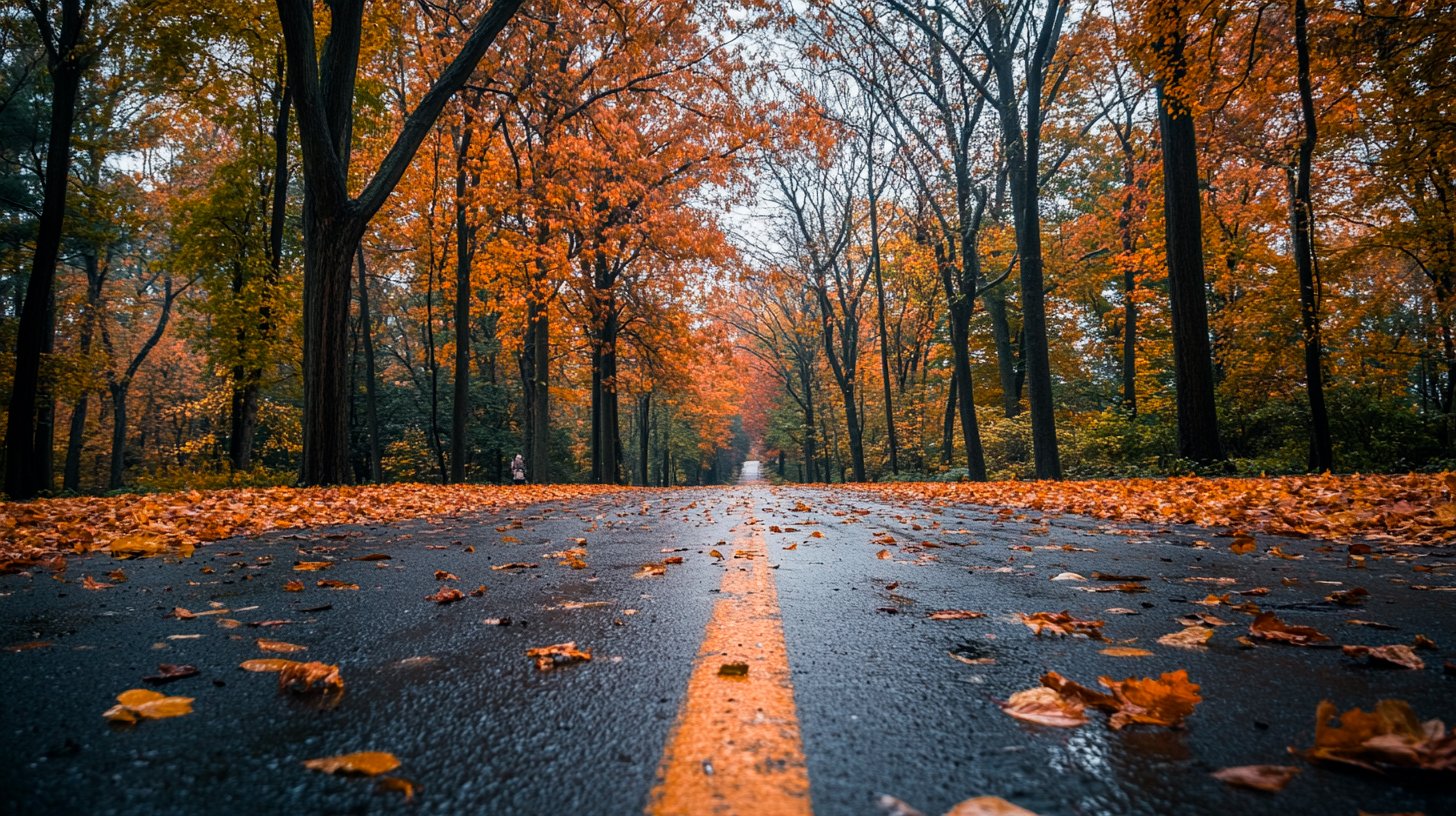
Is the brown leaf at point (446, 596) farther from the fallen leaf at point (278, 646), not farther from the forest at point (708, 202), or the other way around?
the forest at point (708, 202)

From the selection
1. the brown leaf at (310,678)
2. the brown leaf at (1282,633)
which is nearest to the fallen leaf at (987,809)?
the brown leaf at (310,678)

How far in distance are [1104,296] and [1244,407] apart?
13.8 m

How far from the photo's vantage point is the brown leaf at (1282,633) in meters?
1.95

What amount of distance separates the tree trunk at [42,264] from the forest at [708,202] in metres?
0.06

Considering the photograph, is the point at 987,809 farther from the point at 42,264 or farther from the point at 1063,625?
the point at 42,264

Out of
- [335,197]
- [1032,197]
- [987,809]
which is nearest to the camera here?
[987,809]

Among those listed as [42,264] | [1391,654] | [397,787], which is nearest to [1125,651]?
[1391,654]

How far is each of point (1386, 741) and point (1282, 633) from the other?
1008 mm

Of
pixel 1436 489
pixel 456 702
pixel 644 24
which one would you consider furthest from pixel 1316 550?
pixel 644 24

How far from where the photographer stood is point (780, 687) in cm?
157

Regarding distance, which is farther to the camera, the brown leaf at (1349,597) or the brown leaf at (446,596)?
the brown leaf at (446,596)

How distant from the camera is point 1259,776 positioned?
1106 millimetres

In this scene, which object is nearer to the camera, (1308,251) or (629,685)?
(629,685)

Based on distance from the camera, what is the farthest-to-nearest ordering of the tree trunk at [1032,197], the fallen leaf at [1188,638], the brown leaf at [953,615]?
1. the tree trunk at [1032,197]
2. the brown leaf at [953,615]
3. the fallen leaf at [1188,638]
